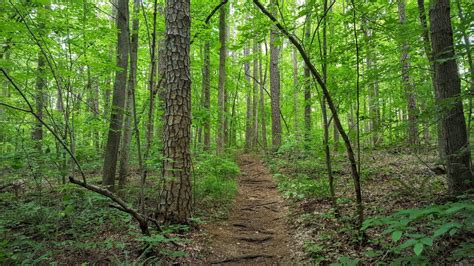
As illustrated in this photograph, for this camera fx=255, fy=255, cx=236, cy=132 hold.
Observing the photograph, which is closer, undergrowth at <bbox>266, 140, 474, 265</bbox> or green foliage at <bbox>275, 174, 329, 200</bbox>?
undergrowth at <bbox>266, 140, 474, 265</bbox>

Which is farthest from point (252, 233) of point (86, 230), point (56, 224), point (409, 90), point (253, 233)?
point (409, 90)

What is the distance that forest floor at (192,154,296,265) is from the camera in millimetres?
3920

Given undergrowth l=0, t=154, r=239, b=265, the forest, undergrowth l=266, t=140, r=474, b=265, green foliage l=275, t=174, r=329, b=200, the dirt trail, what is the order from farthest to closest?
green foliage l=275, t=174, r=329, b=200, the dirt trail, undergrowth l=0, t=154, r=239, b=265, the forest, undergrowth l=266, t=140, r=474, b=265

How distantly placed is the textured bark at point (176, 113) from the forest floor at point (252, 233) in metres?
0.82

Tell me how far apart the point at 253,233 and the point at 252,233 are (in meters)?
0.02

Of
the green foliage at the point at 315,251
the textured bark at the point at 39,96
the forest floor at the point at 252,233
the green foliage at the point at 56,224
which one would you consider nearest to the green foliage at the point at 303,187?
the forest floor at the point at 252,233

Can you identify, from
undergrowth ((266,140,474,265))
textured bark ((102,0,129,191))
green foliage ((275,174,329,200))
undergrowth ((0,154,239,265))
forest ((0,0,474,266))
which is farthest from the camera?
textured bark ((102,0,129,191))

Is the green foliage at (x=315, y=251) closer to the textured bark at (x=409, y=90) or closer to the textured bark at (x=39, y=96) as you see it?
the textured bark at (x=409, y=90)

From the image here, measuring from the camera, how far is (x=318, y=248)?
3.67 metres

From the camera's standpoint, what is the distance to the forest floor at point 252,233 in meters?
3.92

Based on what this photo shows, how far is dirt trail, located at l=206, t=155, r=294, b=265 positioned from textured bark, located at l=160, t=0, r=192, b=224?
0.83 meters

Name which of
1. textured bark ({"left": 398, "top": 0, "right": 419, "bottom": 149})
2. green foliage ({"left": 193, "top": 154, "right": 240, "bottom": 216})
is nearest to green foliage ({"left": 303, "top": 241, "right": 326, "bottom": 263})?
textured bark ({"left": 398, "top": 0, "right": 419, "bottom": 149})

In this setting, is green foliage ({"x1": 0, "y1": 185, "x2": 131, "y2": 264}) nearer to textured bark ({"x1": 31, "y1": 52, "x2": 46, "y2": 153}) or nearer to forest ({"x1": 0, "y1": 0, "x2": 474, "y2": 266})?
forest ({"x1": 0, "y1": 0, "x2": 474, "y2": 266})

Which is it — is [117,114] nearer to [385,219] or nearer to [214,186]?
[214,186]
